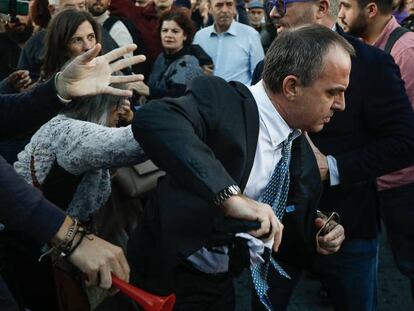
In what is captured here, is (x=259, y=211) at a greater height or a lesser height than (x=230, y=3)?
greater

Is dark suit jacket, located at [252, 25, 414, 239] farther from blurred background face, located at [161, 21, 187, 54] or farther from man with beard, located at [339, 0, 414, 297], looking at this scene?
blurred background face, located at [161, 21, 187, 54]

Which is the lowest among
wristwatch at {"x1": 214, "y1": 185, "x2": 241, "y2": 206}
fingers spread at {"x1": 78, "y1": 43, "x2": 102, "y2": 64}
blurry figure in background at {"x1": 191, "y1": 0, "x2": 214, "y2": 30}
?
blurry figure in background at {"x1": 191, "y1": 0, "x2": 214, "y2": 30}

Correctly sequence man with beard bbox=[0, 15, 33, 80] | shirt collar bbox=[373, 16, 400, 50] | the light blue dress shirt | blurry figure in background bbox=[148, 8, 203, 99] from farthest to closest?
the light blue dress shirt < blurry figure in background bbox=[148, 8, 203, 99] < man with beard bbox=[0, 15, 33, 80] < shirt collar bbox=[373, 16, 400, 50]

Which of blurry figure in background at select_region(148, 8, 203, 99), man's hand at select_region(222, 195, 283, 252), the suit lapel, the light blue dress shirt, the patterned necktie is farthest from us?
the light blue dress shirt

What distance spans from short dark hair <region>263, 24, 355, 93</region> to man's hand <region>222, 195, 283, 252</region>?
58 cm

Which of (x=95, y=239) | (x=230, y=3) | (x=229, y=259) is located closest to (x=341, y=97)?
(x=229, y=259)

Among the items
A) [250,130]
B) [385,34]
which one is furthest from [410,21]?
[250,130]

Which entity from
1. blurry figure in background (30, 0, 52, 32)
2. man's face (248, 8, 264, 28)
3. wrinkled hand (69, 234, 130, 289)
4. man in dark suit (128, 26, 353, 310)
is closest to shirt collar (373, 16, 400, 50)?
man in dark suit (128, 26, 353, 310)

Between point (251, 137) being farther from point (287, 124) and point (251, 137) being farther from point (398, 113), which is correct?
point (398, 113)

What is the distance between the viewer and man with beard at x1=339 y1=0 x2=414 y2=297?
124 inches

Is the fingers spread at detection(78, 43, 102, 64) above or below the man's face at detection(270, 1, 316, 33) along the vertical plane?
above

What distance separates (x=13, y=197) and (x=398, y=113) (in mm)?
1644

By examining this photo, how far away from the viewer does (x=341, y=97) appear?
2.11m

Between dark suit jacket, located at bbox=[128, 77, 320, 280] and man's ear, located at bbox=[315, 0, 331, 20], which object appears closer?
dark suit jacket, located at bbox=[128, 77, 320, 280]
